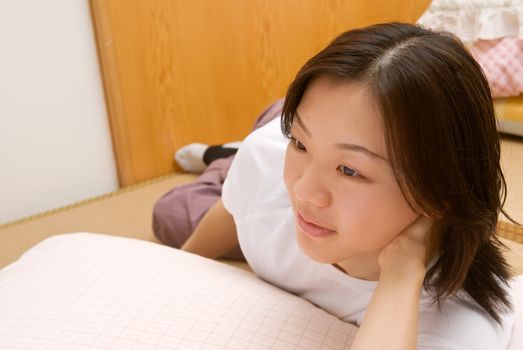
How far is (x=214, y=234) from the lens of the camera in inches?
47.4

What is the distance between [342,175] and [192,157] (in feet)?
4.75

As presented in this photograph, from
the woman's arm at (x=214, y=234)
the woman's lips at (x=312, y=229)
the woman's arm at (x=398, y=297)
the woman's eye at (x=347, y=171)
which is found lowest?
the woman's arm at (x=214, y=234)

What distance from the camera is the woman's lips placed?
71 cm

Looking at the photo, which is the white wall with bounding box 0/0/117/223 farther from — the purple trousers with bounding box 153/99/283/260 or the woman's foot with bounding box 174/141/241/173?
→ the purple trousers with bounding box 153/99/283/260

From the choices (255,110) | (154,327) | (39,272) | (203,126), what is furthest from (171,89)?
(154,327)

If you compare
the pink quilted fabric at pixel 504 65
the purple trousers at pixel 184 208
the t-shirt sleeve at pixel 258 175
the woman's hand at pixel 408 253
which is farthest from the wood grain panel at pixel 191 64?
the woman's hand at pixel 408 253

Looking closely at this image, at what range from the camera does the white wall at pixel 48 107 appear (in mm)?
1648

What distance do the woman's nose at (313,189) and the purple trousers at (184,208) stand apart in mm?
784

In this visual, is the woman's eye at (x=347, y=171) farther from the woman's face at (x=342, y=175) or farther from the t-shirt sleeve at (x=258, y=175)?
the t-shirt sleeve at (x=258, y=175)

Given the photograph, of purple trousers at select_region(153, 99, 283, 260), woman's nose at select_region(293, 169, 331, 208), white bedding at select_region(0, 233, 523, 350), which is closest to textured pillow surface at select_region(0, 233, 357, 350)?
white bedding at select_region(0, 233, 523, 350)

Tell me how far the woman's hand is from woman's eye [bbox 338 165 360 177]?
0.44ft

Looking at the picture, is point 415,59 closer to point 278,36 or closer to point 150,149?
point 150,149

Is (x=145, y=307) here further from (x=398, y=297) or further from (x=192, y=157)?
(x=192, y=157)

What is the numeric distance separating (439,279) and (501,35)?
1.59 metres
